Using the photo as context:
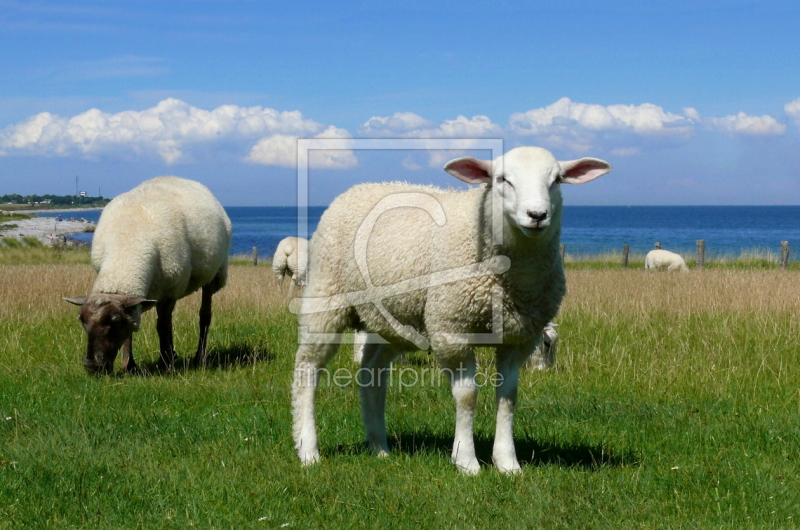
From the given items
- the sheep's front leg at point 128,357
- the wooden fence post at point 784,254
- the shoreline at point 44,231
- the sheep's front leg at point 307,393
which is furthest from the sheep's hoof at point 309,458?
the shoreline at point 44,231

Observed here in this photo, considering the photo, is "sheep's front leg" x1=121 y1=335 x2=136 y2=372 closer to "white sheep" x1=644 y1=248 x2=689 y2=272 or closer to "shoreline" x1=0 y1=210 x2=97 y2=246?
"white sheep" x1=644 y1=248 x2=689 y2=272

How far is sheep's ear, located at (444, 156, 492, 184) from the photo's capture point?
4383 mm

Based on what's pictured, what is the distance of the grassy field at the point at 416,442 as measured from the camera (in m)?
3.90

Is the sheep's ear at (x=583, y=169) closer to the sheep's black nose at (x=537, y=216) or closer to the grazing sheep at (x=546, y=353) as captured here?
the sheep's black nose at (x=537, y=216)

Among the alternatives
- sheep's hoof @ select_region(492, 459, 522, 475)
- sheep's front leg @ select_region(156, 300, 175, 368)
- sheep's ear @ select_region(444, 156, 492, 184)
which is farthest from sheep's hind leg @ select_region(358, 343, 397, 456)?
sheep's front leg @ select_region(156, 300, 175, 368)

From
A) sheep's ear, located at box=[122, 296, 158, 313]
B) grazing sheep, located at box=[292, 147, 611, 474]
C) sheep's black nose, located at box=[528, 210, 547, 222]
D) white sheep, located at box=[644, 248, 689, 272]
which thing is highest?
sheep's black nose, located at box=[528, 210, 547, 222]

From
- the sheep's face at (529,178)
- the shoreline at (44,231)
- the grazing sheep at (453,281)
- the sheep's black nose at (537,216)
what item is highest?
the sheep's face at (529,178)

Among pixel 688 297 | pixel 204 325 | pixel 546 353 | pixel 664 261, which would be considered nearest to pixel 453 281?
pixel 546 353

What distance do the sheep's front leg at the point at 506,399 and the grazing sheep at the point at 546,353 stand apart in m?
2.79

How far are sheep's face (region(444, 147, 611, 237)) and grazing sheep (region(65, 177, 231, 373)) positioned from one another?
424cm

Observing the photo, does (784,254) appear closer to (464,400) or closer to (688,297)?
(688,297)

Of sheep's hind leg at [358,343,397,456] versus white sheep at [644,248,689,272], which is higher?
sheep's hind leg at [358,343,397,456]

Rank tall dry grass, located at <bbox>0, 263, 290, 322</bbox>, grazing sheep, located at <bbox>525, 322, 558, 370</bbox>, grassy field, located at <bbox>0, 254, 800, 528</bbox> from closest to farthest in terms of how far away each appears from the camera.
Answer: grassy field, located at <bbox>0, 254, 800, 528</bbox> < grazing sheep, located at <bbox>525, 322, 558, 370</bbox> < tall dry grass, located at <bbox>0, 263, 290, 322</bbox>

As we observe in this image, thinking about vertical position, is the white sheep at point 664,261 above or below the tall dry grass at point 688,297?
below
